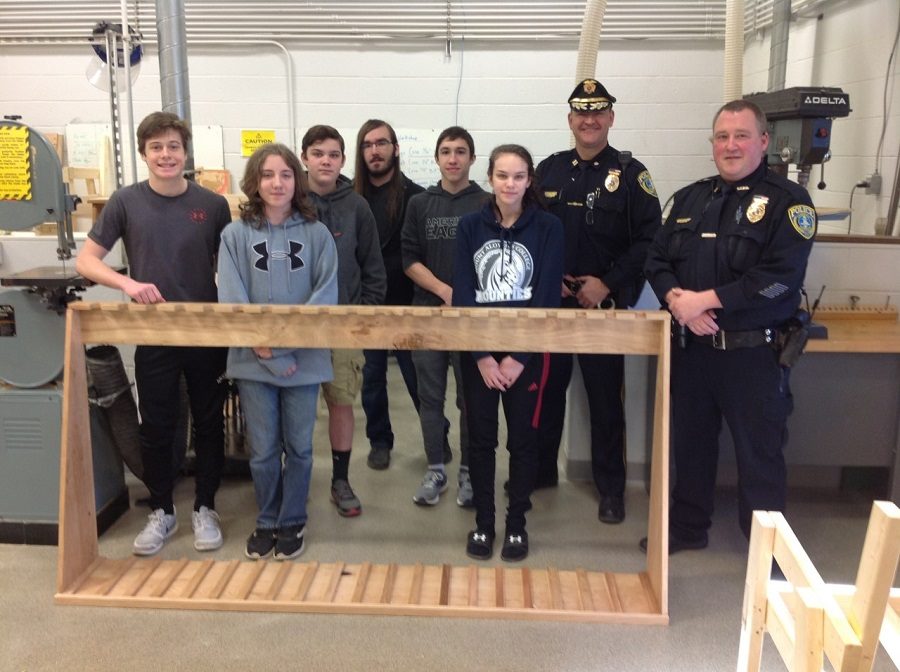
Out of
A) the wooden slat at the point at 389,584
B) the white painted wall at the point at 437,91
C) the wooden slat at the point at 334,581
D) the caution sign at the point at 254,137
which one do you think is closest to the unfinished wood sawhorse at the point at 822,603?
the wooden slat at the point at 389,584

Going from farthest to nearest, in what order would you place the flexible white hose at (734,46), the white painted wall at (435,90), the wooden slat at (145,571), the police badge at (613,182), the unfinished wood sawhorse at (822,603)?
the white painted wall at (435,90) < the flexible white hose at (734,46) < the police badge at (613,182) < the wooden slat at (145,571) < the unfinished wood sawhorse at (822,603)

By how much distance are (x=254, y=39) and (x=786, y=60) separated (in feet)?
11.3

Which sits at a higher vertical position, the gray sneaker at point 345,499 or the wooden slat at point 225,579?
the gray sneaker at point 345,499

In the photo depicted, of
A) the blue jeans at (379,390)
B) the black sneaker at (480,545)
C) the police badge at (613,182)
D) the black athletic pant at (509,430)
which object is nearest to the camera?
the black athletic pant at (509,430)

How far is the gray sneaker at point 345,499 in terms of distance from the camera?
9.43 feet

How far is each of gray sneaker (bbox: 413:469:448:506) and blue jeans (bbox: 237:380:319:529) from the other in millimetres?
567

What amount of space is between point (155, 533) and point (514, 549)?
4.10 feet

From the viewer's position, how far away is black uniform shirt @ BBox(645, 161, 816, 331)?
7.26 ft

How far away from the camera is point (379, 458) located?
11.0 ft

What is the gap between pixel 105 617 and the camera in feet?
7.27

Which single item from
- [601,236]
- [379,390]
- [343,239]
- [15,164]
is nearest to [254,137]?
[379,390]

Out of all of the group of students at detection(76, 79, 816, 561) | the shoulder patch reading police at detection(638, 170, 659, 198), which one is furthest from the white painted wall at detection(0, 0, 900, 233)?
the shoulder patch reading police at detection(638, 170, 659, 198)

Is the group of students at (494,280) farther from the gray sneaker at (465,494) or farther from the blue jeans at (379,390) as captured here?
the blue jeans at (379,390)

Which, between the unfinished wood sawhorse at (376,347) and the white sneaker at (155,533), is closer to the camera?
the unfinished wood sawhorse at (376,347)
